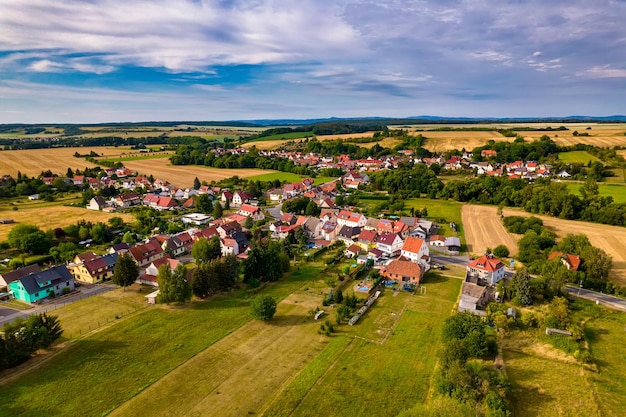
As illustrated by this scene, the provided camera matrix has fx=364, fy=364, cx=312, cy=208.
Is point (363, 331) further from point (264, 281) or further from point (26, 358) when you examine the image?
point (26, 358)

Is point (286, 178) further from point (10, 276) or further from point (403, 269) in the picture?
point (10, 276)

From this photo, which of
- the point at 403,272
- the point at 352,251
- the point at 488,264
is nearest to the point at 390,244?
the point at 352,251

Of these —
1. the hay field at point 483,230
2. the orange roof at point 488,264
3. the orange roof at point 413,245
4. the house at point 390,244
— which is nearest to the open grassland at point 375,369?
the orange roof at point 488,264

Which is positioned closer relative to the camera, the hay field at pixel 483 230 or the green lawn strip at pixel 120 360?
the green lawn strip at pixel 120 360

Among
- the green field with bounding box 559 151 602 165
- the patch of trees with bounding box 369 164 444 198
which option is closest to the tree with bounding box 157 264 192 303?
the patch of trees with bounding box 369 164 444 198

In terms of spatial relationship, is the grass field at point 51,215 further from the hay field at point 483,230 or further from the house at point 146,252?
the hay field at point 483,230

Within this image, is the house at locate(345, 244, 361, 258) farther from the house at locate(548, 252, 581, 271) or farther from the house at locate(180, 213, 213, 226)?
the house at locate(180, 213, 213, 226)
